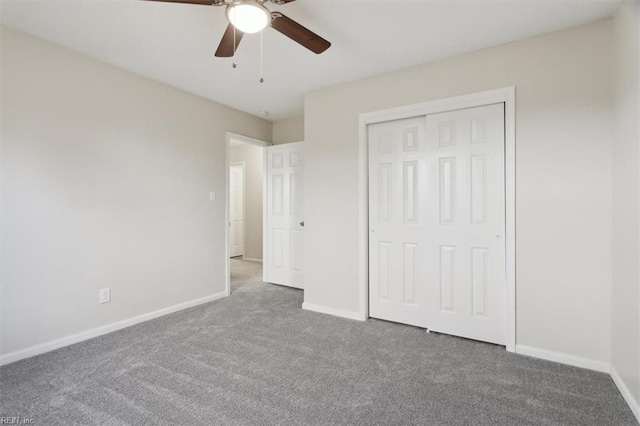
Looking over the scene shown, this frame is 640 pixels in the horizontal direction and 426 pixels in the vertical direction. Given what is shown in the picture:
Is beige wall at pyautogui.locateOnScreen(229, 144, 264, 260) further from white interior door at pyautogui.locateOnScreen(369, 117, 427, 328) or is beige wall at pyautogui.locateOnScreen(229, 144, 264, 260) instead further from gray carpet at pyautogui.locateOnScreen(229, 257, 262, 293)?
white interior door at pyautogui.locateOnScreen(369, 117, 427, 328)

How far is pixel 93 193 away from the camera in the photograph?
2.70 m

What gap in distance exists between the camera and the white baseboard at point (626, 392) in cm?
166

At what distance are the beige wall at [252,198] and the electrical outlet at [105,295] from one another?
3.52 meters

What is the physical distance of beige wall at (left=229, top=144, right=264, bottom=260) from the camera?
20.6 ft

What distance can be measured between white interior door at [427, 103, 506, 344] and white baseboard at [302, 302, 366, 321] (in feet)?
2.27

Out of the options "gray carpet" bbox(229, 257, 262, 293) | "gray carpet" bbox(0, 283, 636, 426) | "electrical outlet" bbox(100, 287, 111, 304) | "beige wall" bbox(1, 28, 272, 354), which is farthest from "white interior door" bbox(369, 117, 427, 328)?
"electrical outlet" bbox(100, 287, 111, 304)

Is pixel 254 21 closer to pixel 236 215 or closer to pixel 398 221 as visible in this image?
pixel 398 221

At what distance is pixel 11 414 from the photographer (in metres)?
1.69

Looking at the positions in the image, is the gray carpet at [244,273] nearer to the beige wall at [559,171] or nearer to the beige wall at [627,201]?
the beige wall at [559,171]

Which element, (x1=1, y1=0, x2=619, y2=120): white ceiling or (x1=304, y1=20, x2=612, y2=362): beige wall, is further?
(x1=304, y1=20, x2=612, y2=362): beige wall

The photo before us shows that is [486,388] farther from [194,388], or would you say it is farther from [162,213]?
[162,213]

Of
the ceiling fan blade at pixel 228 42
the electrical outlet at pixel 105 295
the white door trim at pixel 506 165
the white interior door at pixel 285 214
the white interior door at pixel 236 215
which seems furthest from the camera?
the white interior door at pixel 236 215

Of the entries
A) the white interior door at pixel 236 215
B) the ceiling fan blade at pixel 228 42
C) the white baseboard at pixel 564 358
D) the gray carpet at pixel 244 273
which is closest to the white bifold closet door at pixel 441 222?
the white baseboard at pixel 564 358

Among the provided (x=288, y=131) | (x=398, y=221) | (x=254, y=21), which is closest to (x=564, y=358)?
(x=398, y=221)
